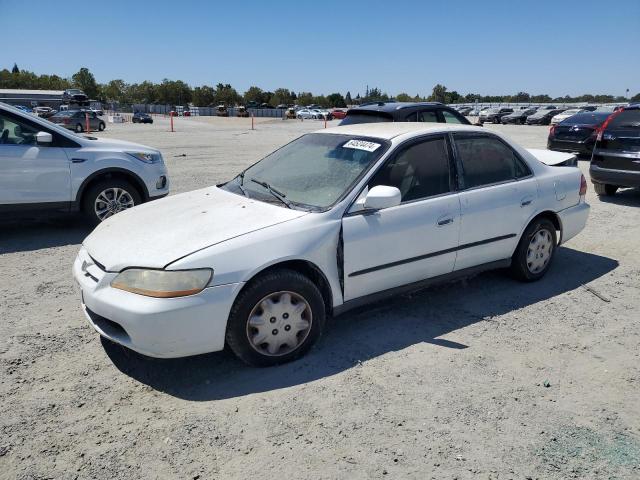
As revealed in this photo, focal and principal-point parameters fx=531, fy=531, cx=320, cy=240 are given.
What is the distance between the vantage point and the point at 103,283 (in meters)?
3.31

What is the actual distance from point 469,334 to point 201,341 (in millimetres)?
2043

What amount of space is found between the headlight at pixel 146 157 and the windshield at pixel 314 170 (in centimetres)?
296

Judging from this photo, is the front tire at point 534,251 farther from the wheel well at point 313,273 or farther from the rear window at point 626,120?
the rear window at point 626,120

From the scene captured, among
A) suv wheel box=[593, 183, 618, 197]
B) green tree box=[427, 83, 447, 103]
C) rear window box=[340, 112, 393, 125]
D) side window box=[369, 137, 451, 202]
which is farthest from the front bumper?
green tree box=[427, 83, 447, 103]

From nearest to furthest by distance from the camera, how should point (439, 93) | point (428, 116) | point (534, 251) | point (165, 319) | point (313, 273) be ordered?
point (165, 319), point (313, 273), point (534, 251), point (428, 116), point (439, 93)

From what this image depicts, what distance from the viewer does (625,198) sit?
9.43 metres

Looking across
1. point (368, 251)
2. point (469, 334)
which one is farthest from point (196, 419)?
point (469, 334)

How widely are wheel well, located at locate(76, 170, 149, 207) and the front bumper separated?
151 inches

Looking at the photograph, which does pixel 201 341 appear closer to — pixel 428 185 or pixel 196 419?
pixel 196 419

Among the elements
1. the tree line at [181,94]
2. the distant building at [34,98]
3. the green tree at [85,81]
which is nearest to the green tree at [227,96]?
the tree line at [181,94]

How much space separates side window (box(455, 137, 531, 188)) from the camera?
4.51 m

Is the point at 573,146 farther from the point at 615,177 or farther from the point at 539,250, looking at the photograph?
the point at 539,250

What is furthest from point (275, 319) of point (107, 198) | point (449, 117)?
point (449, 117)

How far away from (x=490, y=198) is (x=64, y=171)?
5.04 m
